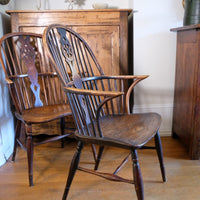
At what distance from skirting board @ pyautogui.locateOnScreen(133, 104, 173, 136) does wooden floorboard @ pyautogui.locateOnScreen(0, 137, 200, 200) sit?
0.29 m

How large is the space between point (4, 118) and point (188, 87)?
1.64 meters

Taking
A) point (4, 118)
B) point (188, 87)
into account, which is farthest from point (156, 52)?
point (4, 118)

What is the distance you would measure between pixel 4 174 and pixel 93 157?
73 centimetres

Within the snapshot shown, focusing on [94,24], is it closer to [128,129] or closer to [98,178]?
[128,129]

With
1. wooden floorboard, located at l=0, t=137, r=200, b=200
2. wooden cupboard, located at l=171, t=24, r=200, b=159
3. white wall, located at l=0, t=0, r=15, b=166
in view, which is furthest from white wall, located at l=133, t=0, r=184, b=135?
white wall, located at l=0, t=0, r=15, b=166

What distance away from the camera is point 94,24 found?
2.02 metres

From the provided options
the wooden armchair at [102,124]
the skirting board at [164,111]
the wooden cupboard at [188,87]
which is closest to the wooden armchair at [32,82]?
the wooden armchair at [102,124]

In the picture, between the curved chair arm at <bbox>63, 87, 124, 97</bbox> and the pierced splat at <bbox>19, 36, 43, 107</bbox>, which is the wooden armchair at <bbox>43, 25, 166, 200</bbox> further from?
the pierced splat at <bbox>19, 36, 43, 107</bbox>

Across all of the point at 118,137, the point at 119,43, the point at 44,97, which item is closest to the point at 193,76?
the point at 119,43

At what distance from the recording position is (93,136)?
125 centimetres

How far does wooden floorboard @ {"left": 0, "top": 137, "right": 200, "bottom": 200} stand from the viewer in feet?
4.87

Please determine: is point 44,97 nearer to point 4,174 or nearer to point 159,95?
point 4,174

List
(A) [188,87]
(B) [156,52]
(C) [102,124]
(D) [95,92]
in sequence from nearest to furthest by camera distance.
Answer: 1. (D) [95,92]
2. (C) [102,124]
3. (A) [188,87]
4. (B) [156,52]

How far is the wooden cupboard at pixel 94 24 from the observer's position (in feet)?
6.52
